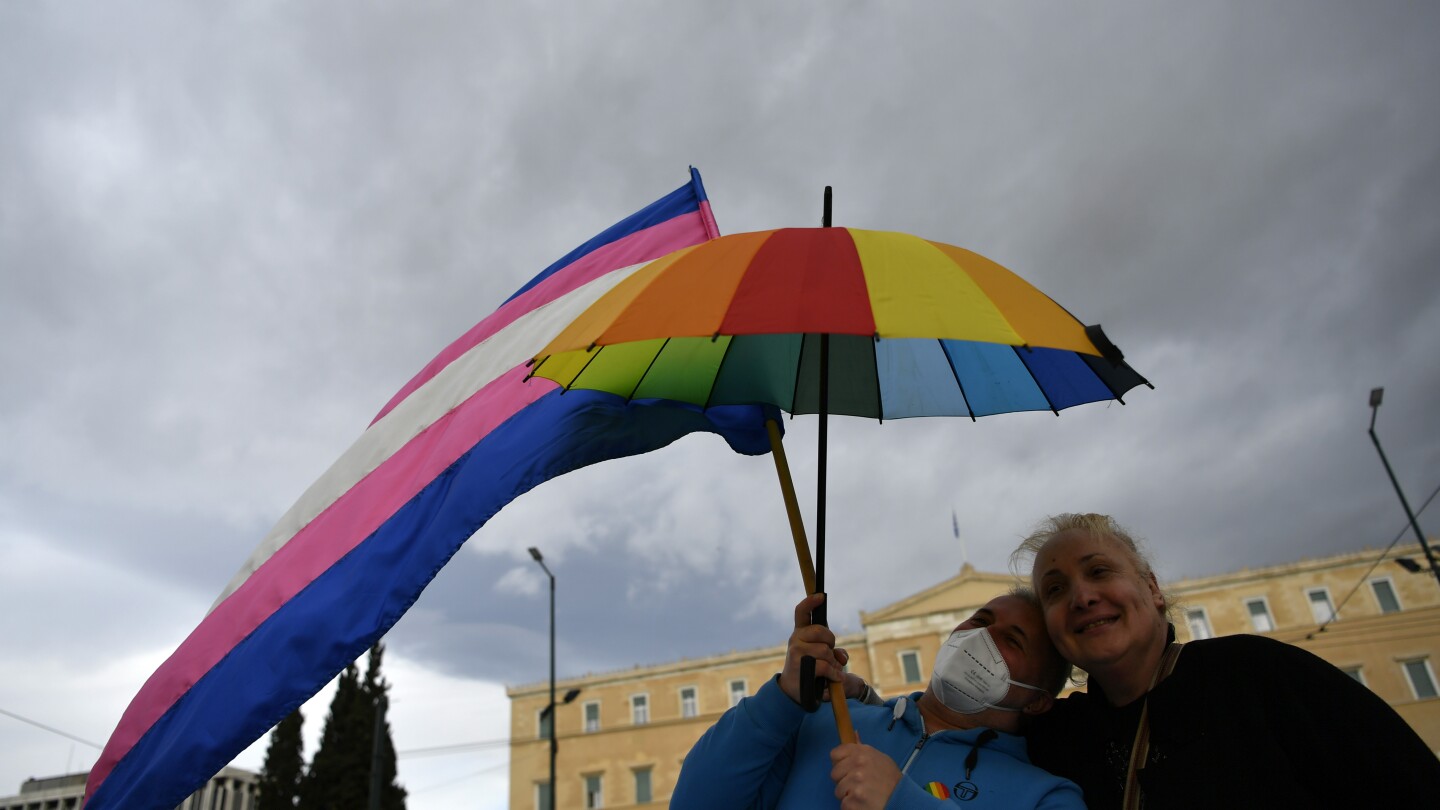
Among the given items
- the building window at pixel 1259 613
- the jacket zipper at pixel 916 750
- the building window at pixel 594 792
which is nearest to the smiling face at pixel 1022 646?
the jacket zipper at pixel 916 750

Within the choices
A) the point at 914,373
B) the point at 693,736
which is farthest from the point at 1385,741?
the point at 693,736

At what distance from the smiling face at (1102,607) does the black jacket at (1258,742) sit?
10cm

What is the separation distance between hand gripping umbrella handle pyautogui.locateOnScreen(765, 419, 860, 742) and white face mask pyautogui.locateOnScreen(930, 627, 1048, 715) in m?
0.32

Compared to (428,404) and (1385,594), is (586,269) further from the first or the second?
(1385,594)

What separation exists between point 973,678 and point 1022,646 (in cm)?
21

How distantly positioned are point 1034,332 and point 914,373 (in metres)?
1.24

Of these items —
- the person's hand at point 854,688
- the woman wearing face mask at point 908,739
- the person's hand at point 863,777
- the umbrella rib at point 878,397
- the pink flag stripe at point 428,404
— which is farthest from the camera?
the pink flag stripe at point 428,404

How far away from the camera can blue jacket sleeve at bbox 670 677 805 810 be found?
7.72 ft

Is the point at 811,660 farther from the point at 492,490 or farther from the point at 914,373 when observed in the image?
the point at 492,490

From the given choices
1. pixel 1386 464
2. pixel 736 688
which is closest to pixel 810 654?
pixel 1386 464

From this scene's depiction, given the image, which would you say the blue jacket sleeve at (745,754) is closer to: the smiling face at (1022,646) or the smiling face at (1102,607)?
the smiling face at (1022,646)

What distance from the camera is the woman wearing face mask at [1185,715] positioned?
6.08ft

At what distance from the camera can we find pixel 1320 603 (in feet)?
128

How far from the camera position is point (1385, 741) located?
5.97ft
